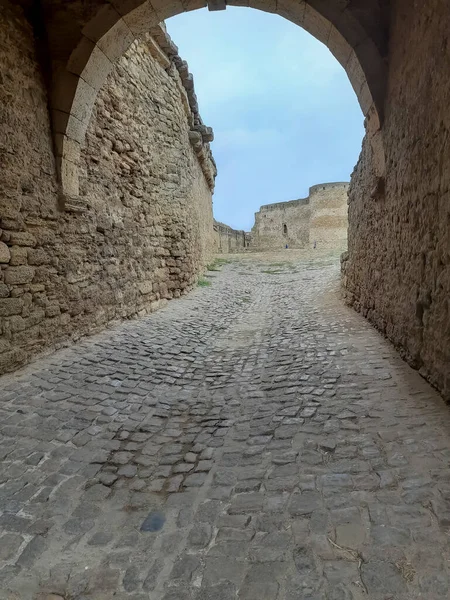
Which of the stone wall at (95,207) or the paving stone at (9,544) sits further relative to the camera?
the stone wall at (95,207)

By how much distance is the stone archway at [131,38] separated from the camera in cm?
356

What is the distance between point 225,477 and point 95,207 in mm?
3684

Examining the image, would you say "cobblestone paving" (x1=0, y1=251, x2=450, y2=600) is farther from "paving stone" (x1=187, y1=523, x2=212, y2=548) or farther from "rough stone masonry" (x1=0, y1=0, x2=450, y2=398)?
"rough stone masonry" (x1=0, y1=0, x2=450, y2=398)

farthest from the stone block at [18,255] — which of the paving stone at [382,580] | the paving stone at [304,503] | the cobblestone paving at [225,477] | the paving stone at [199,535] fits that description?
the paving stone at [382,580]

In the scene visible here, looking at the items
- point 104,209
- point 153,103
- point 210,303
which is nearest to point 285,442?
point 104,209

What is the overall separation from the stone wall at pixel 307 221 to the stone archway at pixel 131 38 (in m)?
14.3

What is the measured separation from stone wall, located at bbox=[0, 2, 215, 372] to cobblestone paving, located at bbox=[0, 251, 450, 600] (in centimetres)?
60

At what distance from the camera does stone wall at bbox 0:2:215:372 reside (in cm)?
335

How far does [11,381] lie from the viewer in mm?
3096

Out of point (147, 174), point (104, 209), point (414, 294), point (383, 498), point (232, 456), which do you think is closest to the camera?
point (383, 498)

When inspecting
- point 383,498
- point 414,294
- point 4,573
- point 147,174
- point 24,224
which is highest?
point 147,174

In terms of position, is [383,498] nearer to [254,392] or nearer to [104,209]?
[254,392]

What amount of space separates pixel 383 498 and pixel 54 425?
7.08ft

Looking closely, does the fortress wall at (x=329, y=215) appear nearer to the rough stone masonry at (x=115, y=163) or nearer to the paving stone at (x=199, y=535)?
the rough stone masonry at (x=115, y=163)
